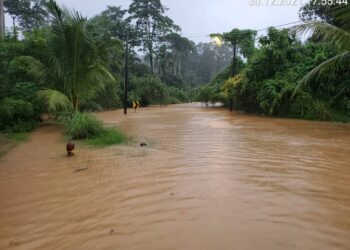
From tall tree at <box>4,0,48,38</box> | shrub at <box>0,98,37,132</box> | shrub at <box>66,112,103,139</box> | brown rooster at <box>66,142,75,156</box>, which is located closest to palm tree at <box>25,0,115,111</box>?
shrub at <box>0,98,37,132</box>

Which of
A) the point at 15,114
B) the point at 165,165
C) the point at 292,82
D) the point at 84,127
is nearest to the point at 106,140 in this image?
the point at 84,127

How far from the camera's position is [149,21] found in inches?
2080

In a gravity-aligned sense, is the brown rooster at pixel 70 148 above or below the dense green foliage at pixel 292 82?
below

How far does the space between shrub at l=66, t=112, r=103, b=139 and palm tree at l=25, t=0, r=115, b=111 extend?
1.69m

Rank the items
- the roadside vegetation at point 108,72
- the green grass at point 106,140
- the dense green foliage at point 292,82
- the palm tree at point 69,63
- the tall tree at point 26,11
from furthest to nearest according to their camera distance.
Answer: the tall tree at point 26,11
the dense green foliage at point 292,82
the palm tree at point 69,63
the roadside vegetation at point 108,72
the green grass at point 106,140

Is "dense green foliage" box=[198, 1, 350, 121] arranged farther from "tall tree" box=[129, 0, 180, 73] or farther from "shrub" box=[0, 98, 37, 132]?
"tall tree" box=[129, 0, 180, 73]

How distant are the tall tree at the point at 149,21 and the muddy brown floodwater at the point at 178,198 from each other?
4398 centimetres

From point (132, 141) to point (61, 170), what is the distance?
12.2ft

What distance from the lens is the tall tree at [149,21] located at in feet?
169

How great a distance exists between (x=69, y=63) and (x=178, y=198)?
999 centimetres

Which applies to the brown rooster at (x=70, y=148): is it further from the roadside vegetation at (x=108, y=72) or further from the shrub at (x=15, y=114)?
the shrub at (x=15, y=114)

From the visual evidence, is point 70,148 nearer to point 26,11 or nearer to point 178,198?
point 178,198

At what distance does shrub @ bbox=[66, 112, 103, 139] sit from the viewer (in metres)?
11.3

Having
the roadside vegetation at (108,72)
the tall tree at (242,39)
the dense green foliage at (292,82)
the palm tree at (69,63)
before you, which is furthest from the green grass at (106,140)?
the tall tree at (242,39)
